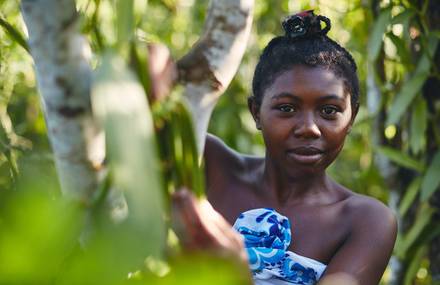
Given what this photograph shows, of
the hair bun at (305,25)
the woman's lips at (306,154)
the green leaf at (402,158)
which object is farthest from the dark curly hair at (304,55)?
the green leaf at (402,158)

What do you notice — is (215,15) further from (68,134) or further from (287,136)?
(287,136)

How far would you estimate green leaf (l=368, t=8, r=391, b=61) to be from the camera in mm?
→ 1784

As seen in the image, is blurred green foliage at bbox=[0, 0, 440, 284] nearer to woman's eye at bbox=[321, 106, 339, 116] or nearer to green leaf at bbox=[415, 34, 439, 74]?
green leaf at bbox=[415, 34, 439, 74]

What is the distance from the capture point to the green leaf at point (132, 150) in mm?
511

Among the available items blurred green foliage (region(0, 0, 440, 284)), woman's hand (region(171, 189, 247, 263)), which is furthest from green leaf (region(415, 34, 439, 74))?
woman's hand (region(171, 189, 247, 263))

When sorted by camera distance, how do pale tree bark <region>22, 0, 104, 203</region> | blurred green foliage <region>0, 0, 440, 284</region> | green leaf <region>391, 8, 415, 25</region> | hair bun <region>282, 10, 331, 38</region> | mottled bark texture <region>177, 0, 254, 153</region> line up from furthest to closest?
1. green leaf <region>391, 8, 415, 25</region>
2. hair bun <region>282, 10, 331, 38</region>
3. mottled bark texture <region>177, 0, 254, 153</region>
4. pale tree bark <region>22, 0, 104, 203</region>
5. blurred green foliage <region>0, 0, 440, 284</region>

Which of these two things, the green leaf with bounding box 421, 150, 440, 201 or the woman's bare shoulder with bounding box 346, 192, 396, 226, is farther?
the green leaf with bounding box 421, 150, 440, 201

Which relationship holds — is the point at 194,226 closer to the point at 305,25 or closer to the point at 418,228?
the point at 305,25

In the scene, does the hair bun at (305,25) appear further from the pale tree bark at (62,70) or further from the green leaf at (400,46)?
the pale tree bark at (62,70)

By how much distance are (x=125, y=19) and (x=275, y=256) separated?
0.63 metres

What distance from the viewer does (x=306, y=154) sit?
1.22 meters

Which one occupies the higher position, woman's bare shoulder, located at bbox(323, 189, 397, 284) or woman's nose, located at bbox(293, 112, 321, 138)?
woman's nose, located at bbox(293, 112, 321, 138)

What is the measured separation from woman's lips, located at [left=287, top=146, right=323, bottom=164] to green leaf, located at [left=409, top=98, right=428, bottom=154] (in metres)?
0.73

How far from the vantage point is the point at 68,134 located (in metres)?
0.69
